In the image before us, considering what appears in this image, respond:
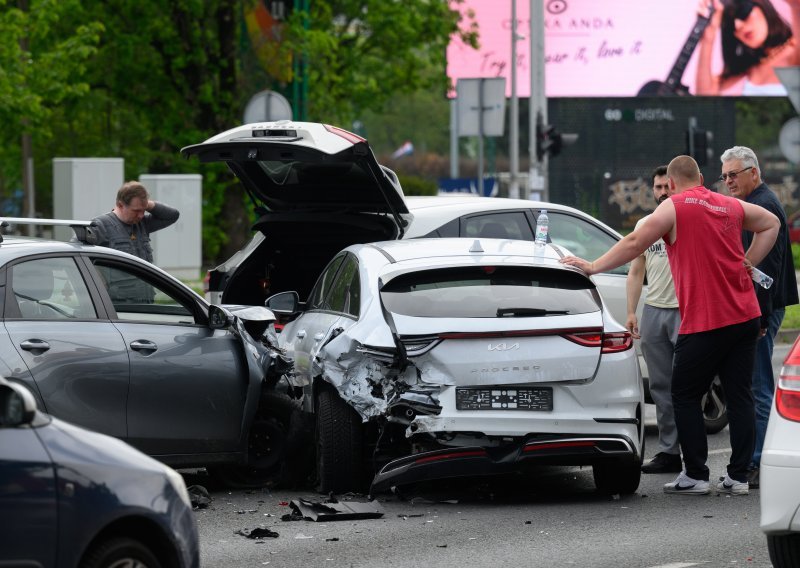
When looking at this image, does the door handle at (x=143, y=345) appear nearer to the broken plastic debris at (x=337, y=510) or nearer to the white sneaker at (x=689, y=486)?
the broken plastic debris at (x=337, y=510)

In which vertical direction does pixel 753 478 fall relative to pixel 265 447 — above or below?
below

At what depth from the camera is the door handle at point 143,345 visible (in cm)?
844

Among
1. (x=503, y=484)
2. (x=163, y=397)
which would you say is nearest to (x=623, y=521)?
(x=503, y=484)

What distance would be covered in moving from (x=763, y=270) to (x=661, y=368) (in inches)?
36.1

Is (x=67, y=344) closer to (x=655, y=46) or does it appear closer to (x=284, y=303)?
(x=284, y=303)

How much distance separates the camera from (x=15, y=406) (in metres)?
4.80

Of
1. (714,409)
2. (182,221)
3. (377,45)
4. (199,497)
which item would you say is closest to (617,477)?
(199,497)

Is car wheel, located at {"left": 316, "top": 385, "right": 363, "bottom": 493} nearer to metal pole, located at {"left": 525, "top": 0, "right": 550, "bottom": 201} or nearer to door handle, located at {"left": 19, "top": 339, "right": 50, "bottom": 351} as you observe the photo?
door handle, located at {"left": 19, "top": 339, "right": 50, "bottom": 351}

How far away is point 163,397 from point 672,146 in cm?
4830

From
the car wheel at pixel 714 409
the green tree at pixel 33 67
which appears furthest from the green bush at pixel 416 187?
the car wheel at pixel 714 409

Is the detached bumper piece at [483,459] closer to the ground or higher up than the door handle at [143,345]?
closer to the ground

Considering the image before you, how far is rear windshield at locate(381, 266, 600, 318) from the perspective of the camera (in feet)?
27.6

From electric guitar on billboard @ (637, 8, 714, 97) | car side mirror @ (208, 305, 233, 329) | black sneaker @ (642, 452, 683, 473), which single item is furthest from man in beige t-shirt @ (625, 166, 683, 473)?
electric guitar on billboard @ (637, 8, 714, 97)

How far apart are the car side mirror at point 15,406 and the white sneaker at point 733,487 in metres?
5.07
